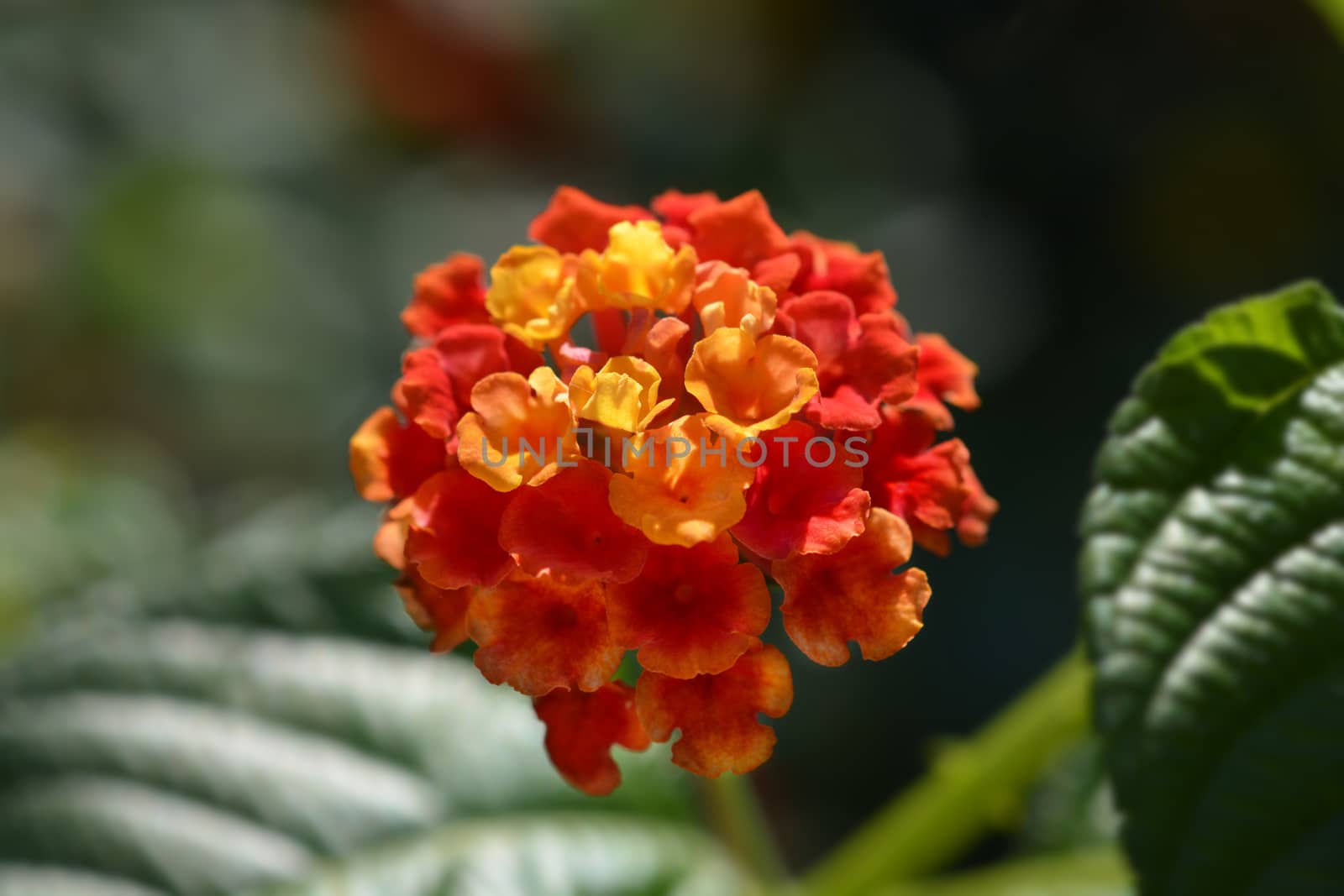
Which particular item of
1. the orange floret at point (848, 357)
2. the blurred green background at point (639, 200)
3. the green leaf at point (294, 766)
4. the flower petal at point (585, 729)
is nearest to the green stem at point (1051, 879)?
the green leaf at point (294, 766)

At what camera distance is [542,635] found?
2.20 ft

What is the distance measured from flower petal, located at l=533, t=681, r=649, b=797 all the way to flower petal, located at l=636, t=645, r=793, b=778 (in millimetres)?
61

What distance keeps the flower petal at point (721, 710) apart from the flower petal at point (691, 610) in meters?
0.02

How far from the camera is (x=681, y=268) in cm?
73

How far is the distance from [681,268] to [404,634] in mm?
584

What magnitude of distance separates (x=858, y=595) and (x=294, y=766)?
68 centimetres

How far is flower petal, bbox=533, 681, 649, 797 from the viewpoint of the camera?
2.40ft

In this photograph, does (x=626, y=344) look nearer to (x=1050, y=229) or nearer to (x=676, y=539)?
(x=676, y=539)

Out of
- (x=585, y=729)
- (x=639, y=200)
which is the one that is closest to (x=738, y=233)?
(x=585, y=729)

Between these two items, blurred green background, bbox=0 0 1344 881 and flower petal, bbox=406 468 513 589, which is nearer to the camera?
flower petal, bbox=406 468 513 589

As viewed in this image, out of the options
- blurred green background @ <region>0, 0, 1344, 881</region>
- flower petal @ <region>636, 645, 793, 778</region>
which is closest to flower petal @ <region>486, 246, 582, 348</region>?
flower petal @ <region>636, 645, 793, 778</region>

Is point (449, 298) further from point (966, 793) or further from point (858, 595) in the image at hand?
point (966, 793)

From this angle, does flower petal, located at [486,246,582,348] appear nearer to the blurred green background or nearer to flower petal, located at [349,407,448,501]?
flower petal, located at [349,407,448,501]

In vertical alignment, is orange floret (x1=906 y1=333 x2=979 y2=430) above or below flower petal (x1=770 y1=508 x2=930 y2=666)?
above
